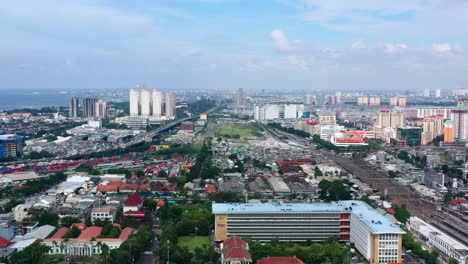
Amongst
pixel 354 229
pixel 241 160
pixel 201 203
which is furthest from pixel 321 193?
pixel 241 160

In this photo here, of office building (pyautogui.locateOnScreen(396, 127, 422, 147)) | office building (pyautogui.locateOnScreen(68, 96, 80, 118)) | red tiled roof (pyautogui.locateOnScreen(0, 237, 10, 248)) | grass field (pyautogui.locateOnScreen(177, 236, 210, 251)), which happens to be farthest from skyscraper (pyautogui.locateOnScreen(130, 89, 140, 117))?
red tiled roof (pyautogui.locateOnScreen(0, 237, 10, 248))

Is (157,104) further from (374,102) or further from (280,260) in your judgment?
(280,260)

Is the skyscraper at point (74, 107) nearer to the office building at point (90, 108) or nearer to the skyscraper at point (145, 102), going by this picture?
the office building at point (90, 108)

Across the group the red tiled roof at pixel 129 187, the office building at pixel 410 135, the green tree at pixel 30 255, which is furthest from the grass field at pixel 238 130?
the green tree at pixel 30 255

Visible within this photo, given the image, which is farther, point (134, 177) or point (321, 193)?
point (134, 177)

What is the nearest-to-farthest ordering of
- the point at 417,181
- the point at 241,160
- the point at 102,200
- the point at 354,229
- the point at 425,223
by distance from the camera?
the point at 354,229 < the point at 425,223 < the point at 102,200 < the point at 417,181 < the point at 241,160

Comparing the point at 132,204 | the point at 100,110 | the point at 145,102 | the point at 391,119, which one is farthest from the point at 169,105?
the point at 132,204

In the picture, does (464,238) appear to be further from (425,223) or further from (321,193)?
(321,193)
